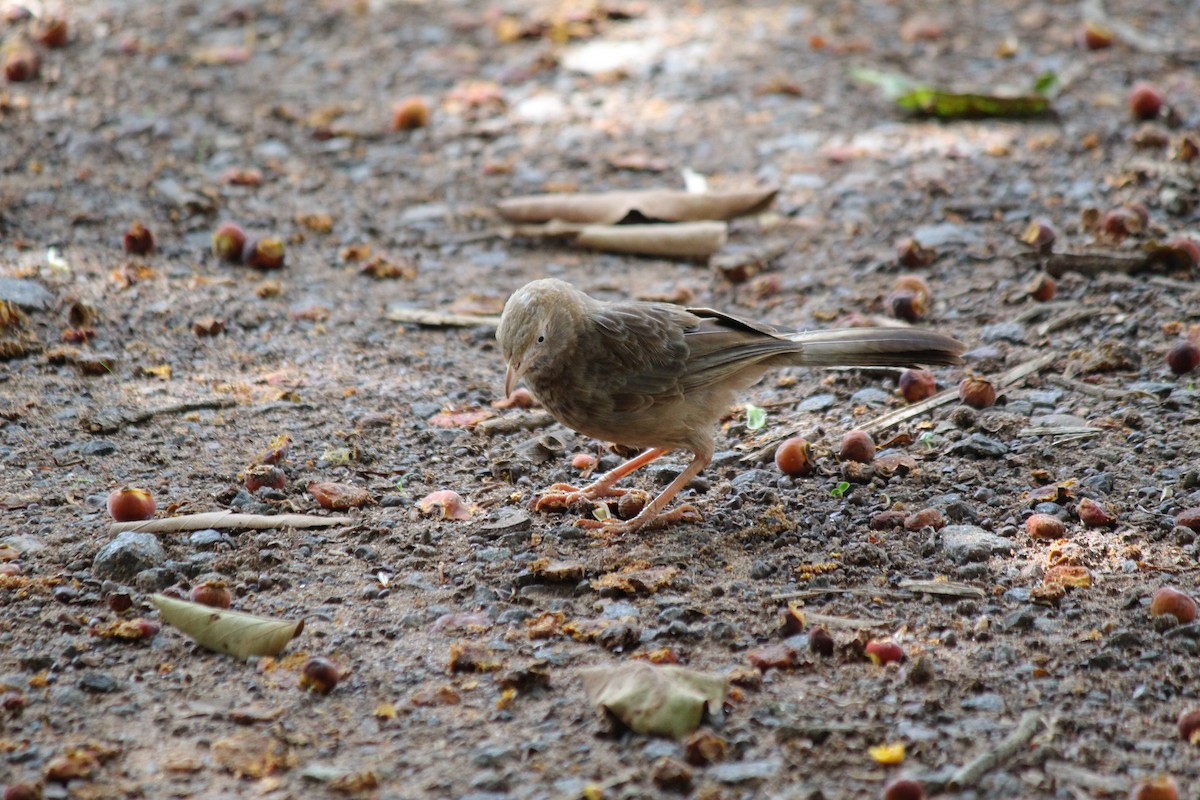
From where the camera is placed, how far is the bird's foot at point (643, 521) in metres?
5.35

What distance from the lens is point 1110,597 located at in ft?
14.8

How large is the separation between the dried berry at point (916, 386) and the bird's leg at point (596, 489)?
4.67ft

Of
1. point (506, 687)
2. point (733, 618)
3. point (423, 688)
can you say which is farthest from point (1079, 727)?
point (423, 688)

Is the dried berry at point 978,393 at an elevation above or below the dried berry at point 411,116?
below

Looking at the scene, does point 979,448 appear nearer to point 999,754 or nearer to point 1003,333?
→ point 1003,333

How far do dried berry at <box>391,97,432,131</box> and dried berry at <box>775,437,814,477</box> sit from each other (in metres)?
5.57

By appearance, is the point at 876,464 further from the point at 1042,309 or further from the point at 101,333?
the point at 101,333

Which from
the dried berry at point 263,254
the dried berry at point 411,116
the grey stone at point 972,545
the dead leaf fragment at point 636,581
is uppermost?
the dried berry at point 411,116

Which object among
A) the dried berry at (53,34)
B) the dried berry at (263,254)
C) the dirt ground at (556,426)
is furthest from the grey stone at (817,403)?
the dried berry at (53,34)

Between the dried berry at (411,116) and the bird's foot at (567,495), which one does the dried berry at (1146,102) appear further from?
the bird's foot at (567,495)

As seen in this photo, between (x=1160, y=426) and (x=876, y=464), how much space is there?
1370 mm

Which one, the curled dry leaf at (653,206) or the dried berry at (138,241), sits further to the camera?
the curled dry leaf at (653,206)

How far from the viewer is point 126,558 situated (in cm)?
467

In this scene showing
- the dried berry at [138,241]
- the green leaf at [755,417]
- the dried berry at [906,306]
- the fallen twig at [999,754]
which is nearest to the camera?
the fallen twig at [999,754]
